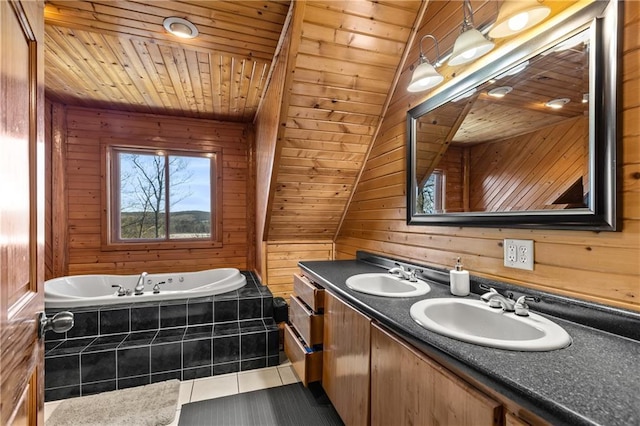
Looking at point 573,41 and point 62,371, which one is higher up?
point 573,41

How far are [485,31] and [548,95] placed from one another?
479 mm

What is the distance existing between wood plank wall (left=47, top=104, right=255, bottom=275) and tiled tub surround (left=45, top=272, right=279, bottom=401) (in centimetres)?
128

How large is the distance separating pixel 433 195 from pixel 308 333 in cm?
119

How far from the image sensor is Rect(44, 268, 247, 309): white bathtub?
2332 mm

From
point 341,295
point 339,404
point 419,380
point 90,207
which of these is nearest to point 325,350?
point 339,404

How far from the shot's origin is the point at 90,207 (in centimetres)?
338

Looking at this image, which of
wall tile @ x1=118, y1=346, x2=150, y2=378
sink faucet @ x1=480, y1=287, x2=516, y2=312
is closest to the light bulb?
sink faucet @ x1=480, y1=287, x2=516, y2=312

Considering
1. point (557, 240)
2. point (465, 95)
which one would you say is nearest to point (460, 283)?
point (557, 240)

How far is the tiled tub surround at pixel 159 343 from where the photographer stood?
202cm

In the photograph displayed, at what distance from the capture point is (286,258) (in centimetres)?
306

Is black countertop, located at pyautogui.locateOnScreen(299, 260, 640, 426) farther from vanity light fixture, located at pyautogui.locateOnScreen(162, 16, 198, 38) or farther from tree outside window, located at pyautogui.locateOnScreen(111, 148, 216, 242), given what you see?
tree outside window, located at pyautogui.locateOnScreen(111, 148, 216, 242)

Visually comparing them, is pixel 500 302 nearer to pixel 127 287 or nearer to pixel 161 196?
pixel 127 287

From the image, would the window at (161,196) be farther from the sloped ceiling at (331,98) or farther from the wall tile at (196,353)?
the wall tile at (196,353)

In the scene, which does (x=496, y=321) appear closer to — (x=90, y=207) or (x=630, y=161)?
(x=630, y=161)
